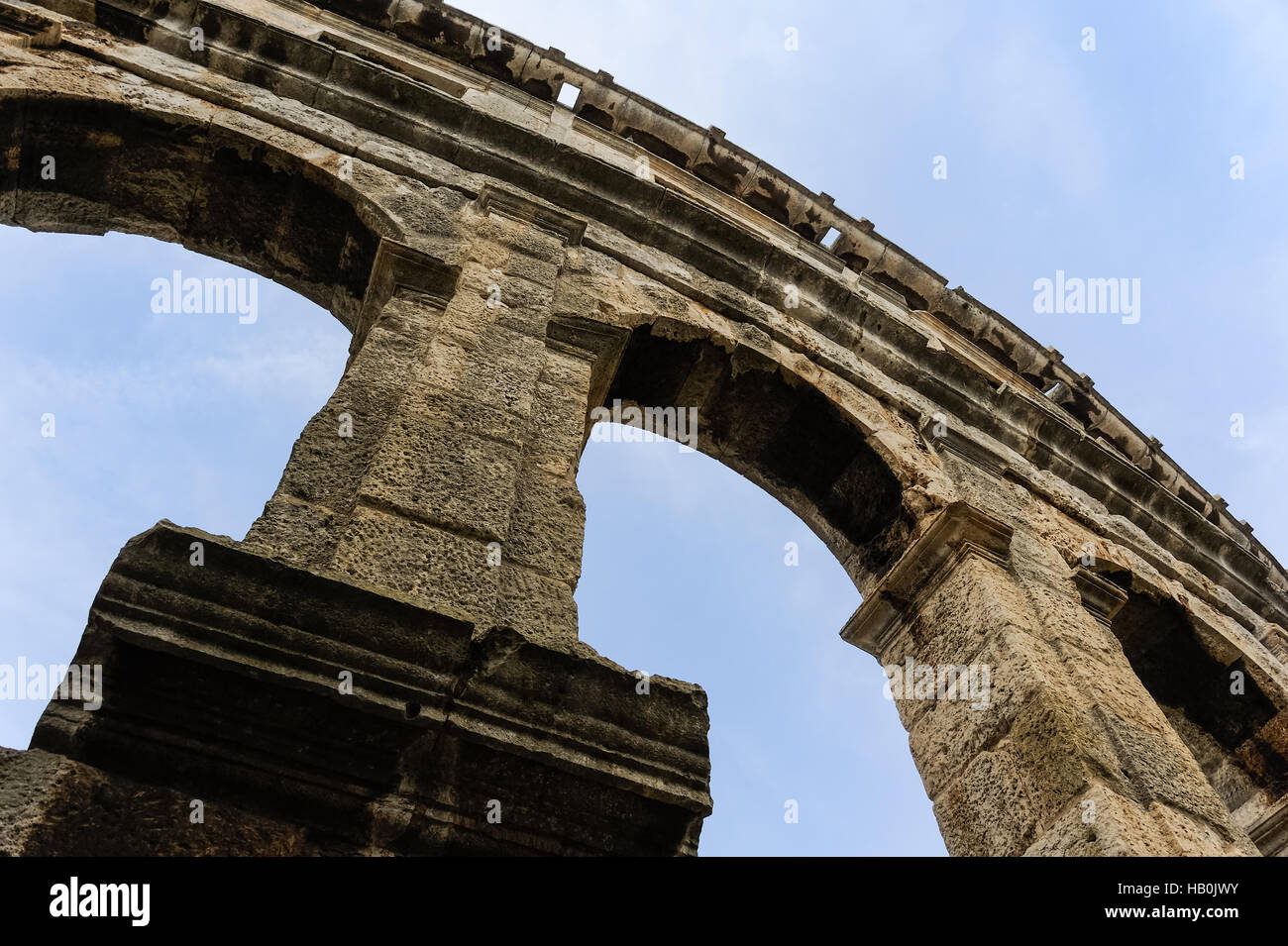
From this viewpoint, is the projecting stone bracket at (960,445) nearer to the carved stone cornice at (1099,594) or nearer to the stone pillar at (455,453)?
the carved stone cornice at (1099,594)

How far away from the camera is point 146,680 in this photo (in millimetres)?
1908

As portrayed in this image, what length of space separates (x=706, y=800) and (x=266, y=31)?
16.9ft

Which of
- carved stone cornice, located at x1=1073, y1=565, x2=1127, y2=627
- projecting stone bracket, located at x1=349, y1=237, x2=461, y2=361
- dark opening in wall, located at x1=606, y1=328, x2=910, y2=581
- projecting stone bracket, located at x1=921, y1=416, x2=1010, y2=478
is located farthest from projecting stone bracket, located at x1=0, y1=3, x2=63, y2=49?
carved stone cornice, located at x1=1073, y1=565, x2=1127, y2=627

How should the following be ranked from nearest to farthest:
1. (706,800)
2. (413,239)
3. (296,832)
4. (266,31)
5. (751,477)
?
(296,832) → (706,800) → (413,239) → (266,31) → (751,477)

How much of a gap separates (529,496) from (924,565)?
2.74m

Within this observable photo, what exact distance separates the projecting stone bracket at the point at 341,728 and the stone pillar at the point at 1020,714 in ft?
7.32

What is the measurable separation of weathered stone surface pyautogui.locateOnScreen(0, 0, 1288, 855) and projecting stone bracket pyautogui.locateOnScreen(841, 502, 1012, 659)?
21 millimetres

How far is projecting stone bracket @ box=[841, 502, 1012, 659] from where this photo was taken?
4980 mm

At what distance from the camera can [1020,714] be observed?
4.12 meters

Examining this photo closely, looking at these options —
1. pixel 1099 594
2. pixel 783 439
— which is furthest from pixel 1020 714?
pixel 783 439

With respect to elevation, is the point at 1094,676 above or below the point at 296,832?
above

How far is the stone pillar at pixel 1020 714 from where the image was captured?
373 cm
